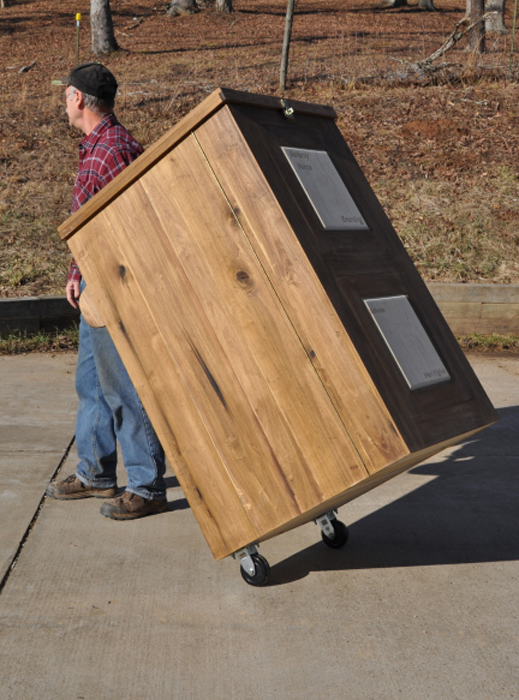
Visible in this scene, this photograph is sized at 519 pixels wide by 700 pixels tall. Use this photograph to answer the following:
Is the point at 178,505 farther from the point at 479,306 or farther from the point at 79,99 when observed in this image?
the point at 479,306

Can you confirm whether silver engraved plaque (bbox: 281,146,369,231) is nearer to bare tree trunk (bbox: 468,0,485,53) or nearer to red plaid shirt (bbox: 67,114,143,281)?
red plaid shirt (bbox: 67,114,143,281)

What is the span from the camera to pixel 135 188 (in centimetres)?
265

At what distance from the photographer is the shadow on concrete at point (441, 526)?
3.13 m

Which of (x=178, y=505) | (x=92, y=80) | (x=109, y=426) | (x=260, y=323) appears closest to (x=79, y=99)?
(x=92, y=80)

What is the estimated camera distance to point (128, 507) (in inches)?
135

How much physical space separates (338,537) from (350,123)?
9.57m

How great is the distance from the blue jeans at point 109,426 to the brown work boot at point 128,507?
0.03 meters

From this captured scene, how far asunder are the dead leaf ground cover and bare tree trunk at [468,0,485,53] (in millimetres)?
883

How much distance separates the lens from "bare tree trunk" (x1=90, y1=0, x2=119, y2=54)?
1938 cm

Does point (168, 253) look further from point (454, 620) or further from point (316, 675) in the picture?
point (454, 620)

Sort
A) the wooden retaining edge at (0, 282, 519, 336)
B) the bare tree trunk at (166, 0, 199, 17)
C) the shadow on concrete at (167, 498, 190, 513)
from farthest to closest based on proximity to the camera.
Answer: the bare tree trunk at (166, 0, 199, 17)
the wooden retaining edge at (0, 282, 519, 336)
the shadow on concrete at (167, 498, 190, 513)

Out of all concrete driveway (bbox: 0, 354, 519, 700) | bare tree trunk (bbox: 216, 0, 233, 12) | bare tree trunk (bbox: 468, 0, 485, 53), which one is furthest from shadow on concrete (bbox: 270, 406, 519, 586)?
bare tree trunk (bbox: 216, 0, 233, 12)

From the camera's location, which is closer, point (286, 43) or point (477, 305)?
point (477, 305)

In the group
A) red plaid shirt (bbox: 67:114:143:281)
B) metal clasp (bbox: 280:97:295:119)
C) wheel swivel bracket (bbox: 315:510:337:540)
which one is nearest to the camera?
metal clasp (bbox: 280:97:295:119)
